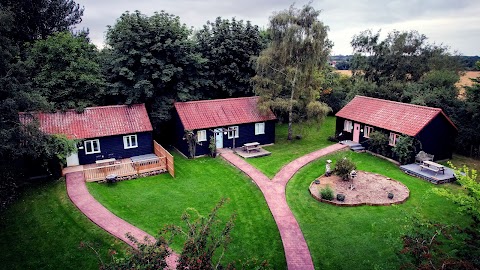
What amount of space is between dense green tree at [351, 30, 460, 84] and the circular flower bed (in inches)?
781

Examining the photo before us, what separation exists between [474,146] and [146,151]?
2654 cm

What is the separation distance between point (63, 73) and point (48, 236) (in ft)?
46.3

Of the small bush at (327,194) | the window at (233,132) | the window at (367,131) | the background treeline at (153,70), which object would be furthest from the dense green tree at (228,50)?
the small bush at (327,194)

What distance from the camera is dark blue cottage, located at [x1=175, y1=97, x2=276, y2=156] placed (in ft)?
89.6

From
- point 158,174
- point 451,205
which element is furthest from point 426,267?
point 158,174

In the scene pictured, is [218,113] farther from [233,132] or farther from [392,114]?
[392,114]

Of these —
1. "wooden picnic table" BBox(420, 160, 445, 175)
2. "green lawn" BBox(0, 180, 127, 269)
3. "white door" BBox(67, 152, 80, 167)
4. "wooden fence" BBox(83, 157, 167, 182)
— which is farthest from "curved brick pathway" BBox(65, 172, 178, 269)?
"wooden picnic table" BBox(420, 160, 445, 175)

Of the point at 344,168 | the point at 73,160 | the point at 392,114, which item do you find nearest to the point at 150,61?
the point at 73,160

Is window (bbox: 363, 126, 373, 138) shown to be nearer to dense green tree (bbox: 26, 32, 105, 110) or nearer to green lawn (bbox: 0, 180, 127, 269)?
green lawn (bbox: 0, 180, 127, 269)

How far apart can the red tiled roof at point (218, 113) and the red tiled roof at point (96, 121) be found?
Result: 125 inches

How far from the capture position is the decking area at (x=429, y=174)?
21453 millimetres

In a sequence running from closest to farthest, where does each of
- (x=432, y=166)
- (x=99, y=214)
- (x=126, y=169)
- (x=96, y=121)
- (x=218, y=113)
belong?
(x=99, y=214) → (x=432, y=166) → (x=126, y=169) → (x=96, y=121) → (x=218, y=113)

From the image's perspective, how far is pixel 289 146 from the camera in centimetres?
3011

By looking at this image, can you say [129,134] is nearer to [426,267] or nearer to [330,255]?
[330,255]
